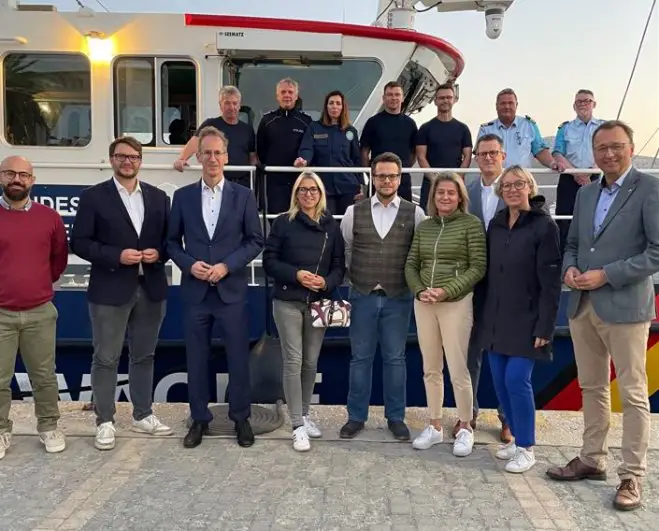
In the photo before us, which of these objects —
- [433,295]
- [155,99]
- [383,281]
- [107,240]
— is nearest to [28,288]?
[107,240]

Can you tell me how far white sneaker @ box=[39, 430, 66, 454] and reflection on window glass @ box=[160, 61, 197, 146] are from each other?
8.96ft

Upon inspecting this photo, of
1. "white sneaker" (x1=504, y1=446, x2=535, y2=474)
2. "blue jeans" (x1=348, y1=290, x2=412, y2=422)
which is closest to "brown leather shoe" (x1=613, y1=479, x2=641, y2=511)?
"white sneaker" (x1=504, y1=446, x2=535, y2=474)

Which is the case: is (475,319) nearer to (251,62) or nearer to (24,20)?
(251,62)

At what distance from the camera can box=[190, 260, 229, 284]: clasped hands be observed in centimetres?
358

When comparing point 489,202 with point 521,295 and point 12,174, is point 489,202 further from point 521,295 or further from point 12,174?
point 12,174

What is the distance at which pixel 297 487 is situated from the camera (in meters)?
3.16

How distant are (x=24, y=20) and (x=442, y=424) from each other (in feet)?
15.6

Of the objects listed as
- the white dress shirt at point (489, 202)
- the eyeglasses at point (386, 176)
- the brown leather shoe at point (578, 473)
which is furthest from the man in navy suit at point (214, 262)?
the brown leather shoe at point (578, 473)

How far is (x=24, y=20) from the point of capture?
17.6 ft

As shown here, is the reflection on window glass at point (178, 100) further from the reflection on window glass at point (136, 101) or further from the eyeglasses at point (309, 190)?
the eyeglasses at point (309, 190)

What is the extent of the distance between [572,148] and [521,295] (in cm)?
232

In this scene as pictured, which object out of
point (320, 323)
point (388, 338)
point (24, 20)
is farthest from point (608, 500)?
point (24, 20)

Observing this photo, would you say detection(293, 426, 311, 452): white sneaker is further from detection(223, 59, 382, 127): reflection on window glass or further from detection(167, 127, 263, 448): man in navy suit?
detection(223, 59, 382, 127): reflection on window glass

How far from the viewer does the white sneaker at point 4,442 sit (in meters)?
3.54
